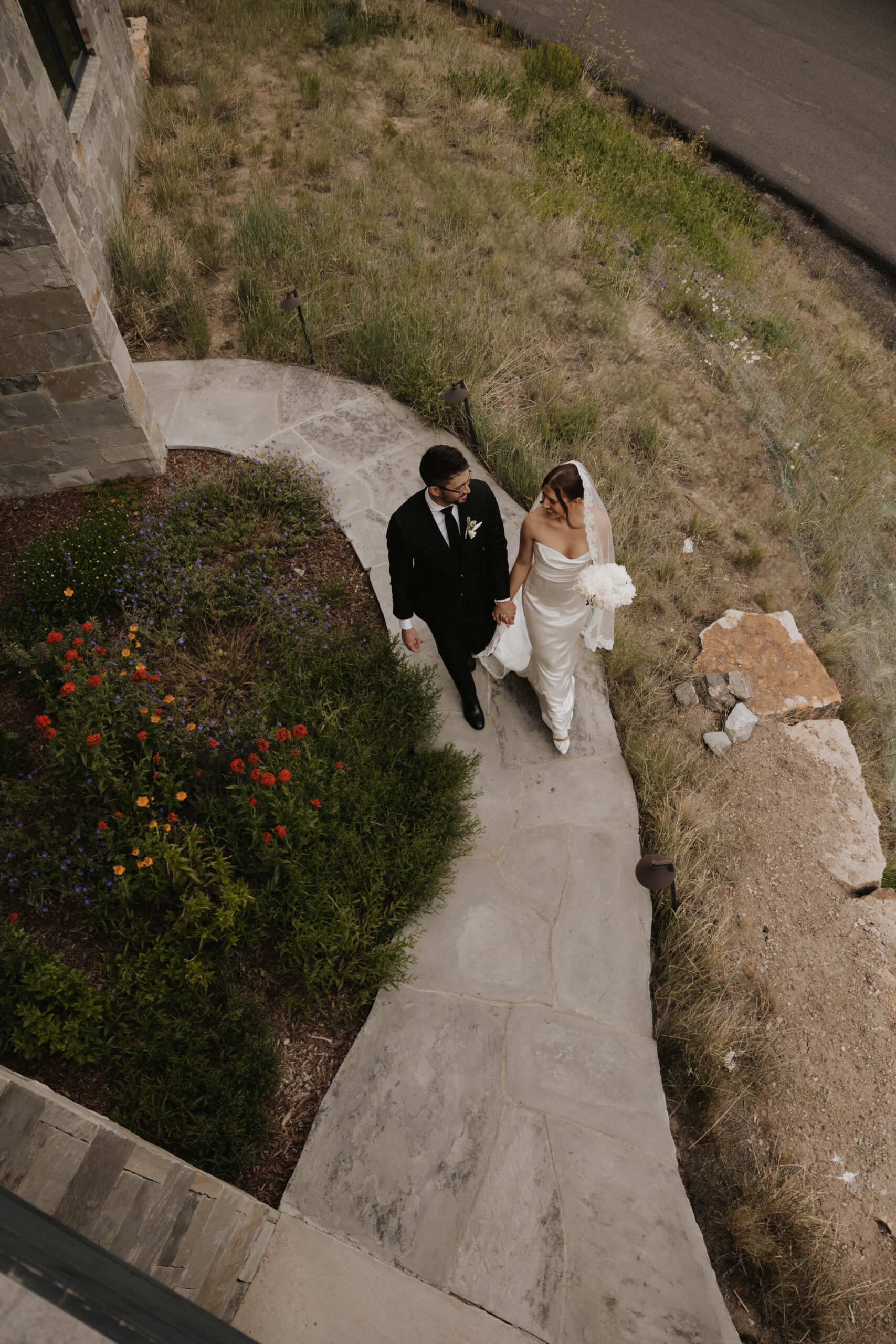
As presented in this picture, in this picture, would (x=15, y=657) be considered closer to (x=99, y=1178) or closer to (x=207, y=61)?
(x=99, y=1178)

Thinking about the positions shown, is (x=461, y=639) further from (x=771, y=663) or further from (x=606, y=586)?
(x=771, y=663)

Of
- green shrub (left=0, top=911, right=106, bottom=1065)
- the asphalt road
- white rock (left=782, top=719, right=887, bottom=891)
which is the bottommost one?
the asphalt road

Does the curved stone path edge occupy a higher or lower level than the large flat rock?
higher

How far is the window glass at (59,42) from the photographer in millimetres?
6781

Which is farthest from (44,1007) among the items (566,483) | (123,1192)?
(566,483)

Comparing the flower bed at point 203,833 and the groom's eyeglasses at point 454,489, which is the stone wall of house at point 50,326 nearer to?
the flower bed at point 203,833

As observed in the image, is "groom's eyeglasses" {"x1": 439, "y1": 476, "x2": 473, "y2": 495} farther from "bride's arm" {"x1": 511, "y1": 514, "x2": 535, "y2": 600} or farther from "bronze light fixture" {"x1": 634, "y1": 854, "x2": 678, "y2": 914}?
"bronze light fixture" {"x1": 634, "y1": 854, "x2": 678, "y2": 914}

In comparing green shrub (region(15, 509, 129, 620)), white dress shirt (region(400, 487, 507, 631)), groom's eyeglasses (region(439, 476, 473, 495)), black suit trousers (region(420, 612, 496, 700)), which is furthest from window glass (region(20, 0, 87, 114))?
black suit trousers (region(420, 612, 496, 700))

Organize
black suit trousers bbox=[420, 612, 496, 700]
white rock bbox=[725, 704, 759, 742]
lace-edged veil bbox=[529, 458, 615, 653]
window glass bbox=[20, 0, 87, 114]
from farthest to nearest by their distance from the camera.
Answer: window glass bbox=[20, 0, 87, 114] < white rock bbox=[725, 704, 759, 742] < black suit trousers bbox=[420, 612, 496, 700] < lace-edged veil bbox=[529, 458, 615, 653]

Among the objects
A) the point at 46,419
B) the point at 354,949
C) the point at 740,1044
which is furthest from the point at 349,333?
the point at 740,1044

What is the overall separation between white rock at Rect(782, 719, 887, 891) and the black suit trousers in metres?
2.58

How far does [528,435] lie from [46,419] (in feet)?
12.5

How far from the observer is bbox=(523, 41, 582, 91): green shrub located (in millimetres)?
10750

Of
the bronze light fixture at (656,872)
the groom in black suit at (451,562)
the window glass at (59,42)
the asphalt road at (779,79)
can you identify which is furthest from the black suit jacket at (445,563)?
the asphalt road at (779,79)
